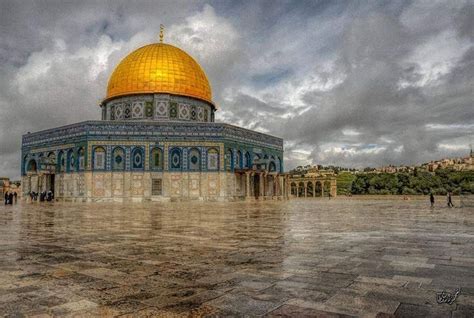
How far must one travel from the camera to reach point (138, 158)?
3269 cm

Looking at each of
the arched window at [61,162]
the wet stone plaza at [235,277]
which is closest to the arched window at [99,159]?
the arched window at [61,162]

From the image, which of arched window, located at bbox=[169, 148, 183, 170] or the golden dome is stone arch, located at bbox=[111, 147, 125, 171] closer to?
arched window, located at bbox=[169, 148, 183, 170]

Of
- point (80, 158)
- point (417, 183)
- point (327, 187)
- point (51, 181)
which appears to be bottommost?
point (327, 187)

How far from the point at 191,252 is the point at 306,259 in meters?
1.64

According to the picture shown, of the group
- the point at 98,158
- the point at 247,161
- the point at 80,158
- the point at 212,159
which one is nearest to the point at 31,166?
the point at 80,158

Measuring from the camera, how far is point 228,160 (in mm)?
34062

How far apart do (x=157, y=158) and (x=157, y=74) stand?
27.0 ft

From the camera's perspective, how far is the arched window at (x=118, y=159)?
32.2 m

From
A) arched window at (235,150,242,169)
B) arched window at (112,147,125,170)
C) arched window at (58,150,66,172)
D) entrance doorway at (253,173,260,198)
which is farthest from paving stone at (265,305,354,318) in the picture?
entrance doorway at (253,173,260,198)

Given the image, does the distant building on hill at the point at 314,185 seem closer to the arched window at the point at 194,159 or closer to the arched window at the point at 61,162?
the arched window at the point at 194,159

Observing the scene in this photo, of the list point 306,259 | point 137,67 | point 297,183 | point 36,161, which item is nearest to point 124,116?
point 137,67

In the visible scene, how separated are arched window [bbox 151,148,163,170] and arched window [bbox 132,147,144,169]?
0.90 meters

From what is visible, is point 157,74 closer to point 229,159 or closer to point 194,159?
point 194,159

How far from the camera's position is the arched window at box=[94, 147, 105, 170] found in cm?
3199
